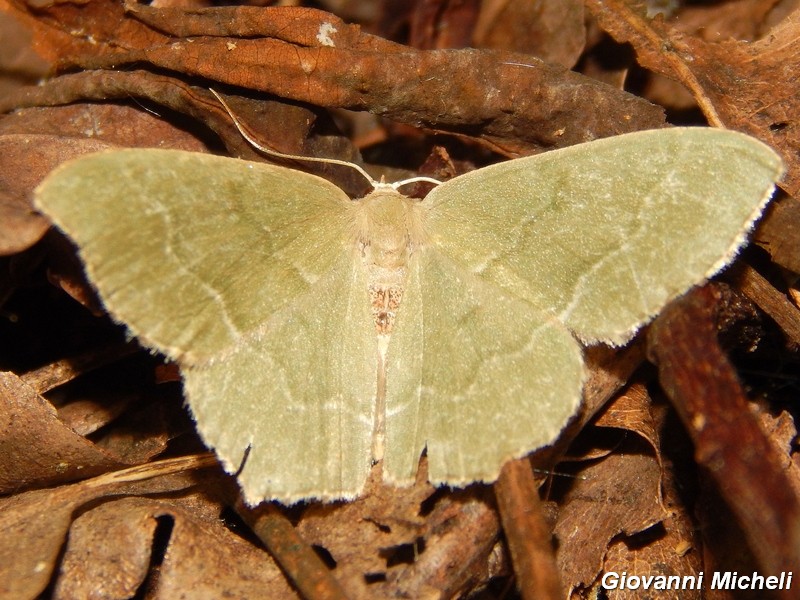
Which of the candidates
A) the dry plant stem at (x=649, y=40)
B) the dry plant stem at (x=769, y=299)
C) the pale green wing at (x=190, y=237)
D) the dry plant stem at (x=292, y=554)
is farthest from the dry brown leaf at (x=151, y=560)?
the dry plant stem at (x=649, y=40)

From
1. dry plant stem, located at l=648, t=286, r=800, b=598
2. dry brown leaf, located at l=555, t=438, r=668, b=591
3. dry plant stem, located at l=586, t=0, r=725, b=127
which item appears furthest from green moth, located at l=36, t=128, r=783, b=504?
dry plant stem, located at l=586, t=0, r=725, b=127

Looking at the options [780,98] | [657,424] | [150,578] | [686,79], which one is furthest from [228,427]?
[780,98]

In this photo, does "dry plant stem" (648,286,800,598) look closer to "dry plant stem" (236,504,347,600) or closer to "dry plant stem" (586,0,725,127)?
"dry plant stem" (586,0,725,127)

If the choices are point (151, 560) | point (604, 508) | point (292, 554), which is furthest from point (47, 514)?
point (604, 508)

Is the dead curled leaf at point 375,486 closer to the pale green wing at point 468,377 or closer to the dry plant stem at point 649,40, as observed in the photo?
the dry plant stem at point 649,40

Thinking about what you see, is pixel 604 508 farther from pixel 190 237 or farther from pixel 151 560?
pixel 190 237

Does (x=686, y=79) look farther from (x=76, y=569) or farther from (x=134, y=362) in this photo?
(x=76, y=569)
